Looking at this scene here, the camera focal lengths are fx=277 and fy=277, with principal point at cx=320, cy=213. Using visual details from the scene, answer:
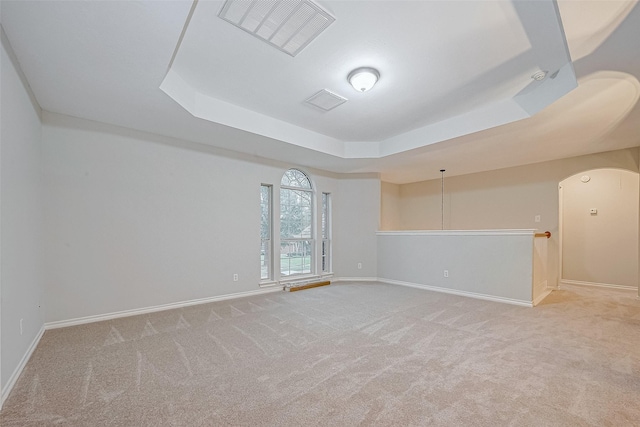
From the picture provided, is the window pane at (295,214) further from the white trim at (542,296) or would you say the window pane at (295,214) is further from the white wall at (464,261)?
the white trim at (542,296)

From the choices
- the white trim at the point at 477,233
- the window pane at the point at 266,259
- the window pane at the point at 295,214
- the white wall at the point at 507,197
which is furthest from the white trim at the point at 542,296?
the window pane at the point at 266,259

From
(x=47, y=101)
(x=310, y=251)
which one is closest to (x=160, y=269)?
(x=47, y=101)

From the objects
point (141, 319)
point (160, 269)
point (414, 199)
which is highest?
point (414, 199)

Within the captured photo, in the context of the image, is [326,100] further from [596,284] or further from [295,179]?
[596,284]

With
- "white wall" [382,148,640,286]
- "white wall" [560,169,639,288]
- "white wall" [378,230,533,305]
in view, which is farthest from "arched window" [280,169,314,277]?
"white wall" [560,169,639,288]

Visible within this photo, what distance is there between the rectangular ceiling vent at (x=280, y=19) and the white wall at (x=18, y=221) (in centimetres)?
168

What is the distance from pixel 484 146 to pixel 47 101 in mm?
5953

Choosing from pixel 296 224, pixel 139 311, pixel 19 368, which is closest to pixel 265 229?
pixel 296 224

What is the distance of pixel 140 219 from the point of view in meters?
3.86

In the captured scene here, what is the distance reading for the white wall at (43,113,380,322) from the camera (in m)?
3.34

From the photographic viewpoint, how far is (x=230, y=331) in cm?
313

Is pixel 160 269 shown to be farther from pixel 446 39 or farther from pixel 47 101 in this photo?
pixel 446 39

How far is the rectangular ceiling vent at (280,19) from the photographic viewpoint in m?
2.08

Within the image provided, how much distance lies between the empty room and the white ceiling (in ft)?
0.08
